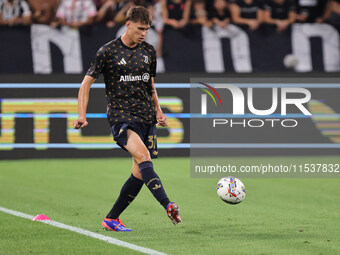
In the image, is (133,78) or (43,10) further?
(43,10)

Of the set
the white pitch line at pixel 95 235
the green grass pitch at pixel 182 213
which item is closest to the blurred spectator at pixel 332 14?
the green grass pitch at pixel 182 213

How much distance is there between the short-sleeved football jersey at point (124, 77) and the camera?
321 inches

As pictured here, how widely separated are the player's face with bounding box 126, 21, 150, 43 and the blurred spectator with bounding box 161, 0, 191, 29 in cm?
1250

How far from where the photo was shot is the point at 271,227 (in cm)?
873

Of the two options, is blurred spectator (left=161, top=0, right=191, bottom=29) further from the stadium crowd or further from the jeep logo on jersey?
the jeep logo on jersey

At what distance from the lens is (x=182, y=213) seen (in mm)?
9984

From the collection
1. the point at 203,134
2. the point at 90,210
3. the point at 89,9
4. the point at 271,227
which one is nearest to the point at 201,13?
the point at 89,9

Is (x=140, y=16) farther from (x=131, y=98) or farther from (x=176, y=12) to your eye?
(x=176, y=12)

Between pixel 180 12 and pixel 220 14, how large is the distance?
3.40 ft

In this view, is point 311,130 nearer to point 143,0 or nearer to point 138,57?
point 143,0

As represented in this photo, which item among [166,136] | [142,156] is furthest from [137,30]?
[166,136]

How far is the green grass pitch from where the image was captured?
7.52m

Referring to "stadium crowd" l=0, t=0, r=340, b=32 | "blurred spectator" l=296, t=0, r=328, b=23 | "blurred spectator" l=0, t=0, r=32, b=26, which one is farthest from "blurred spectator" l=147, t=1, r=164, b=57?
"blurred spectator" l=296, t=0, r=328, b=23

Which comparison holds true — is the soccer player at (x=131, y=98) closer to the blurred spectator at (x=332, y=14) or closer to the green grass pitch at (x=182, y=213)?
the green grass pitch at (x=182, y=213)
